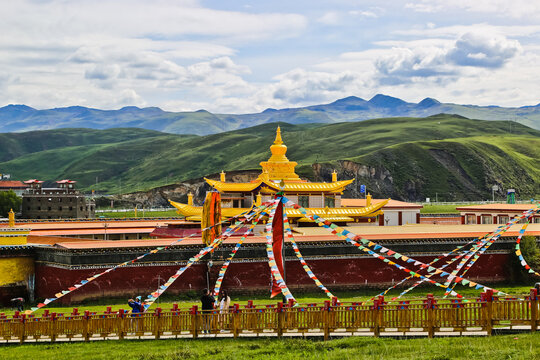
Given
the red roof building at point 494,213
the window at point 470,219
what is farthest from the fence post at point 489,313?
the window at point 470,219

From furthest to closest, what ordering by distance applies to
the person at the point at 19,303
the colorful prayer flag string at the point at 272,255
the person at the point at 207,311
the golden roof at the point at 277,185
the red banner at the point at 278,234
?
the golden roof at the point at 277,185 → the person at the point at 19,303 → the red banner at the point at 278,234 → the colorful prayer flag string at the point at 272,255 → the person at the point at 207,311

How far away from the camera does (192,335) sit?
75.6 ft

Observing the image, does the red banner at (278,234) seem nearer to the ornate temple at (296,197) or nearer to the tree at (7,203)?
the ornate temple at (296,197)

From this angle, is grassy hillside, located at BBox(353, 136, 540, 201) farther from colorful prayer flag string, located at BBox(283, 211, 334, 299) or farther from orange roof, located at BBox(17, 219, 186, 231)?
colorful prayer flag string, located at BBox(283, 211, 334, 299)

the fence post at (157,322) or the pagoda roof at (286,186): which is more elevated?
the pagoda roof at (286,186)

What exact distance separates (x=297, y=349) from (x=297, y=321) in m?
1.37

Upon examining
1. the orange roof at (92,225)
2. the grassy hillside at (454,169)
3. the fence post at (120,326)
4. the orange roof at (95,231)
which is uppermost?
the grassy hillside at (454,169)

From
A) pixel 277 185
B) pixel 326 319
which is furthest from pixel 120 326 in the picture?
pixel 277 185

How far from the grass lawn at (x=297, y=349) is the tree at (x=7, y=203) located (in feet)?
265

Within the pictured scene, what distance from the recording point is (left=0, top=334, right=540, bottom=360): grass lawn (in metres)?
19.8

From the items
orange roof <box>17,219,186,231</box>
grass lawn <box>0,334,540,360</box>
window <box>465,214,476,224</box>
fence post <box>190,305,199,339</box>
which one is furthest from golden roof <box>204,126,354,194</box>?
grass lawn <box>0,334,540,360</box>

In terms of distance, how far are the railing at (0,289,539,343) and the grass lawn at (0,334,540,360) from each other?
1.65 feet

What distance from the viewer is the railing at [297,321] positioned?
71.1ft

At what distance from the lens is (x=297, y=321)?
73.8ft
